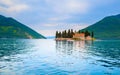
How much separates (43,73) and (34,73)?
4.99 ft

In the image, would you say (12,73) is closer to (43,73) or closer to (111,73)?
(43,73)

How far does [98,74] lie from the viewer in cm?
3244

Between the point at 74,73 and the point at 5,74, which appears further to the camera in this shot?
the point at 74,73

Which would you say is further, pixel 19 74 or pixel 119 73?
pixel 119 73

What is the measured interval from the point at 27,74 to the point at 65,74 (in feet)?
20.5

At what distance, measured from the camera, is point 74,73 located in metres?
32.4

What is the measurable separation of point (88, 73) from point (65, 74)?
13.9 ft

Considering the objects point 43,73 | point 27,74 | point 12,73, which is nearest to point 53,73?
point 43,73

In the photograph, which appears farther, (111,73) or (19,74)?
(111,73)

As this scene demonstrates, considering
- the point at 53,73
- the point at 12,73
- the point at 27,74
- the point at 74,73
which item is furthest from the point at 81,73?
the point at 12,73

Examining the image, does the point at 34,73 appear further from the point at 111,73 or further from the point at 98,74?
the point at 111,73

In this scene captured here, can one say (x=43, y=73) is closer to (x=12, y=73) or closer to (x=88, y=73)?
(x=12, y=73)

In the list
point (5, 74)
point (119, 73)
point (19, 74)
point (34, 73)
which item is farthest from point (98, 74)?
point (5, 74)

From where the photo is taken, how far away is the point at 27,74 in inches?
1228
